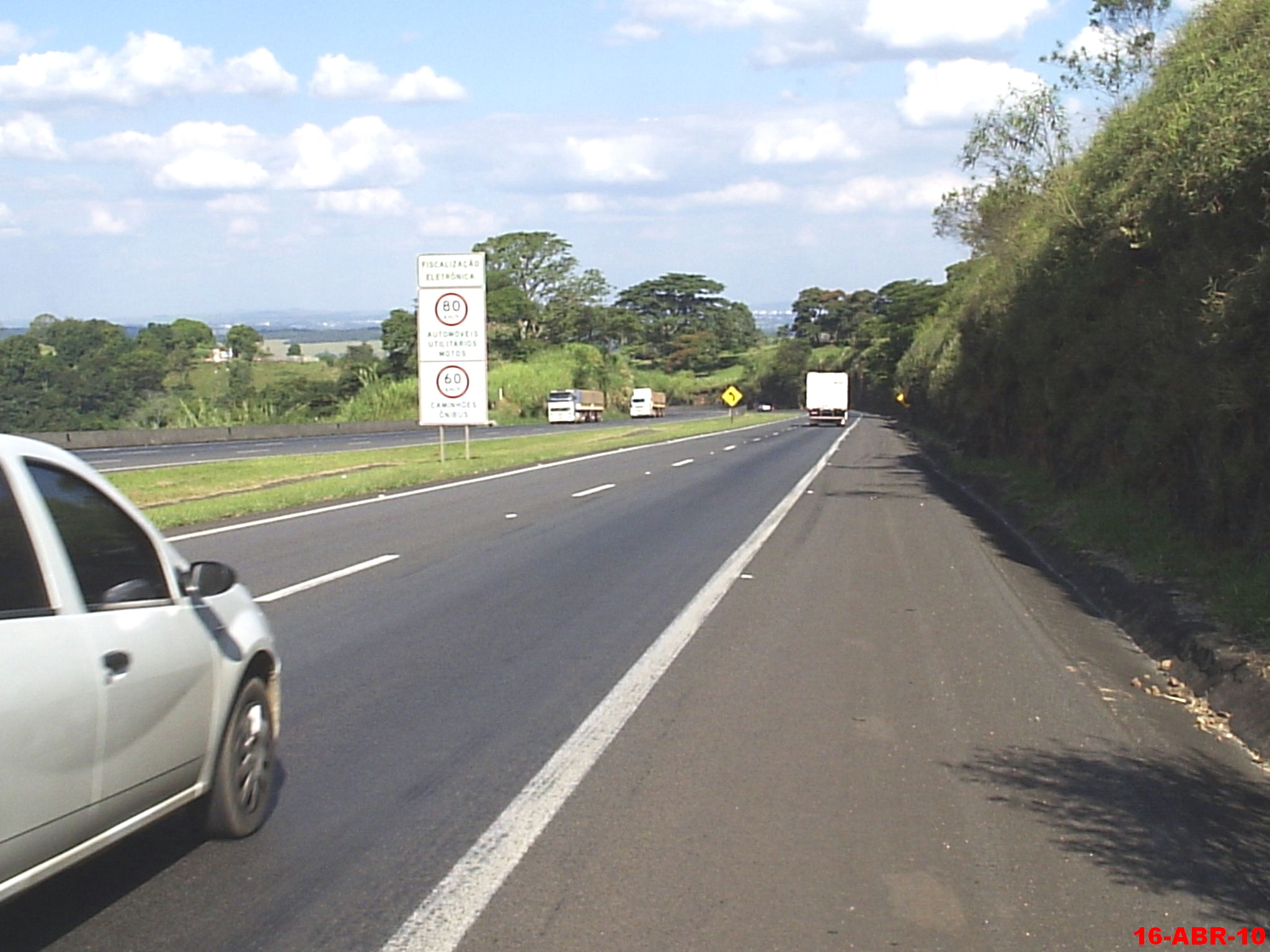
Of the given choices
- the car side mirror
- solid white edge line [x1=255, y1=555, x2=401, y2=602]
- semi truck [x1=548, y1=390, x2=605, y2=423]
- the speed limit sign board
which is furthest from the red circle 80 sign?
semi truck [x1=548, y1=390, x2=605, y2=423]

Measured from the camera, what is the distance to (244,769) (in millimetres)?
5824

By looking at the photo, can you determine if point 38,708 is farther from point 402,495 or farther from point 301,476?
point 301,476

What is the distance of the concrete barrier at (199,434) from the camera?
4350cm

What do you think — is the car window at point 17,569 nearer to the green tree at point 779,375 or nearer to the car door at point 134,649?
the car door at point 134,649

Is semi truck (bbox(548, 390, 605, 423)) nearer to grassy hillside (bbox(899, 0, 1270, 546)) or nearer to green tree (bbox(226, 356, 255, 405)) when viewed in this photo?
green tree (bbox(226, 356, 255, 405))

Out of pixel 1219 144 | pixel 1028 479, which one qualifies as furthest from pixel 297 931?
pixel 1028 479

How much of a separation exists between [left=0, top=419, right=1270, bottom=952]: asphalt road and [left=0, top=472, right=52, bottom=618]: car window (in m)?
1.23

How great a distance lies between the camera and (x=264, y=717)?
20.0ft

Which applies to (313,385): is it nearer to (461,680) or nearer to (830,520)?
(830,520)

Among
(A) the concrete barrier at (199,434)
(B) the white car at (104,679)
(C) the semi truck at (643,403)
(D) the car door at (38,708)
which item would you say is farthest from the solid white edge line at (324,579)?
(C) the semi truck at (643,403)

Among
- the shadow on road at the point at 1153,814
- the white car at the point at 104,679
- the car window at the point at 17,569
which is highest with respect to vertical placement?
the car window at the point at 17,569

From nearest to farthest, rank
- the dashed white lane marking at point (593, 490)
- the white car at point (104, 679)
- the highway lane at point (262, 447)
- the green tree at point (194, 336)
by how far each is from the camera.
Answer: the white car at point (104, 679), the dashed white lane marking at point (593, 490), the highway lane at point (262, 447), the green tree at point (194, 336)

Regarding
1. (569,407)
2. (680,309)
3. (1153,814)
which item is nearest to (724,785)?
(1153,814)

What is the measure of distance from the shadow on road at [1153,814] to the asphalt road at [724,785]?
0.02m
